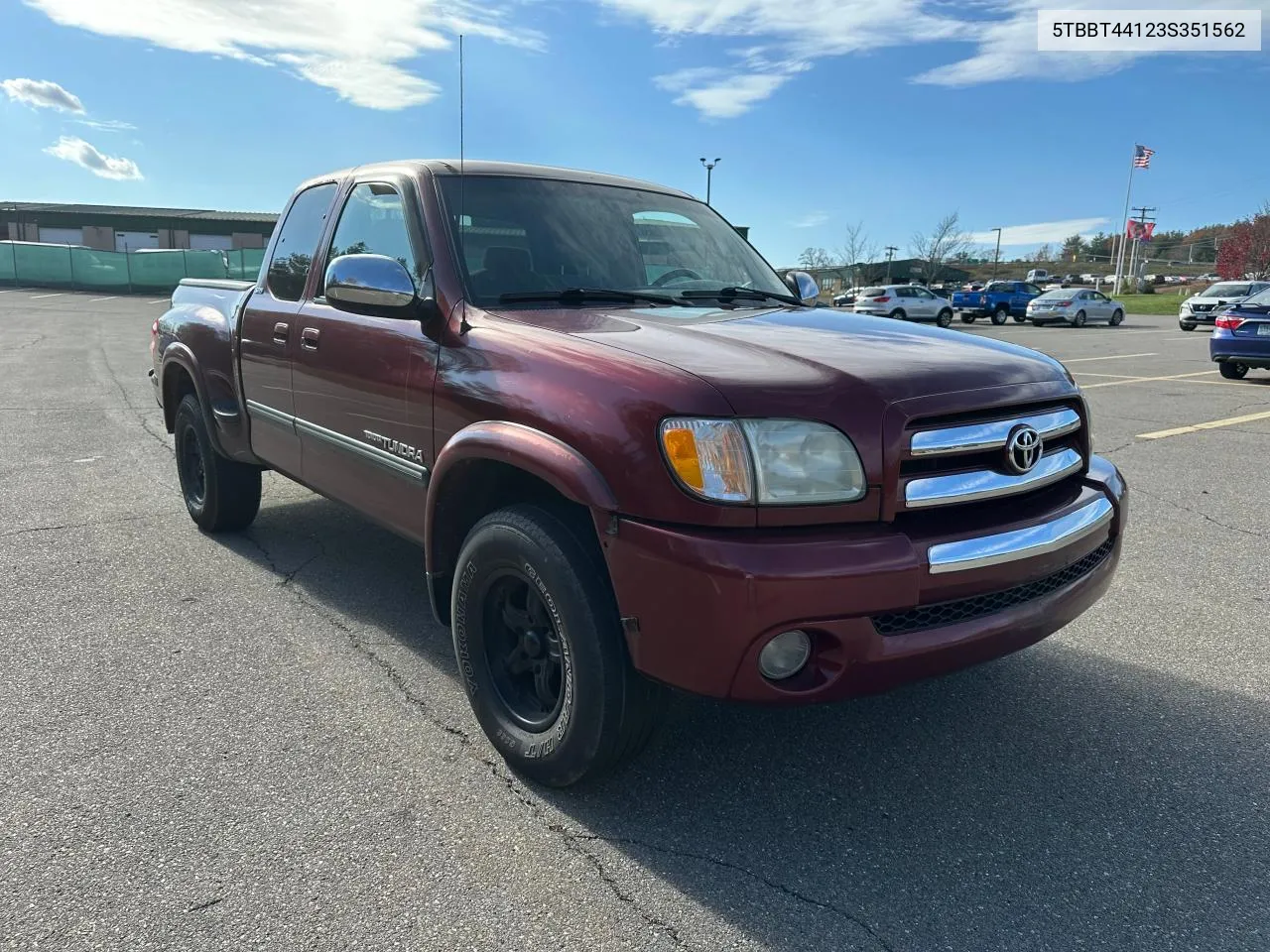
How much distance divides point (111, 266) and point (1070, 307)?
125 feet

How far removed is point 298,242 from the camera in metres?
4.46

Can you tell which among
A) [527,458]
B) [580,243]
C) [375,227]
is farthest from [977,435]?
[375,227]

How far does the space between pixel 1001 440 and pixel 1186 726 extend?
1449mm

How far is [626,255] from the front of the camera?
3650 millimetres

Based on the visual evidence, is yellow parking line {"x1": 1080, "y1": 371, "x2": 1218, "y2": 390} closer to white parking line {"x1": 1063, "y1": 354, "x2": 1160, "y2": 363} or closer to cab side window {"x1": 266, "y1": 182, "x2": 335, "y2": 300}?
white parking line {"x1": 1063, "y1": 354, "x2": 1160, "y2": 363}

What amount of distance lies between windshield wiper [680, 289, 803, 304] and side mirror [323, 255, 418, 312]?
105 cm

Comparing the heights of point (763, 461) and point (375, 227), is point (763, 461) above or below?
below

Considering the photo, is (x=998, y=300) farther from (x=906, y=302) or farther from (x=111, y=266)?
(x=111, y=266)

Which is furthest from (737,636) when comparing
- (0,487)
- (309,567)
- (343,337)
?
(0,487)

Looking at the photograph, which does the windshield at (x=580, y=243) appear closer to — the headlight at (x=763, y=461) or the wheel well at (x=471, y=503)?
the wheel well at (x=471, y=503)

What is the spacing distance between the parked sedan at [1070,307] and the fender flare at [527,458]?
34.6 m

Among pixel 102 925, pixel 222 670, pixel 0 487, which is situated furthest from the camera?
pixel 0 487

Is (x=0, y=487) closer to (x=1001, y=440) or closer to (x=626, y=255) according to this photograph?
(x=626, y=255)

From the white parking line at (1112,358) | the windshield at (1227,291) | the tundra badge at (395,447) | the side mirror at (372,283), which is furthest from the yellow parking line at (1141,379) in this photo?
the windshield at (1227,291)
